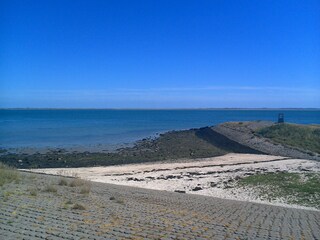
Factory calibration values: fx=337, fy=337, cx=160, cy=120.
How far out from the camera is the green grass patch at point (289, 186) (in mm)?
15327

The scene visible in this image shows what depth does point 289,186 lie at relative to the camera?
705 inches

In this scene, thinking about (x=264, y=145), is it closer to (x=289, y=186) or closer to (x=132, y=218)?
(x=289, y=186)

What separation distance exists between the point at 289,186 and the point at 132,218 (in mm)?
11439

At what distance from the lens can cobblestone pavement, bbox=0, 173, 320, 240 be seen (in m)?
7.70

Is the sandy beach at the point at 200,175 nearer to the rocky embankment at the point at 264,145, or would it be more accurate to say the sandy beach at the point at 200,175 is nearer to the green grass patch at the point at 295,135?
the rocky embankment at the point at 264,145

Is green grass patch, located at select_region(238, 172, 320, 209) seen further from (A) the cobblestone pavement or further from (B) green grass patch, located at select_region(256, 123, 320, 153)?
(B) green grass patch, located at select_region(256, 123, 320, 153)

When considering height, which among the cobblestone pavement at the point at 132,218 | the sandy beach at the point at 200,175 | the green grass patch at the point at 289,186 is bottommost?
the sandy beach at the point at 200,175

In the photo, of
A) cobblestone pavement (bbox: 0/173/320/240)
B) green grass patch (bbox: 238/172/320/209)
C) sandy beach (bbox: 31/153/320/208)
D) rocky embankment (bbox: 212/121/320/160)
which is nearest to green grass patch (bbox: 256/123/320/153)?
rocky embankment (bbox: 212/121/320/160)

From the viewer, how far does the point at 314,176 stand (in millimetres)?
20406

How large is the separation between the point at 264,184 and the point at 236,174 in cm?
430

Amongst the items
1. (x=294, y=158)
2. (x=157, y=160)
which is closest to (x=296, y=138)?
(x=294, y=158)

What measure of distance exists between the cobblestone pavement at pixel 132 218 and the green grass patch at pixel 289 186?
2600mm

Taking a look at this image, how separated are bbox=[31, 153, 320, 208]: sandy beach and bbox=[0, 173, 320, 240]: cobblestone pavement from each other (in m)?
4.07

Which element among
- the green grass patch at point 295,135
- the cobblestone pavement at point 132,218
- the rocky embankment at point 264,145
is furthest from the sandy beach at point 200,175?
the green grass patch at point 295,135
